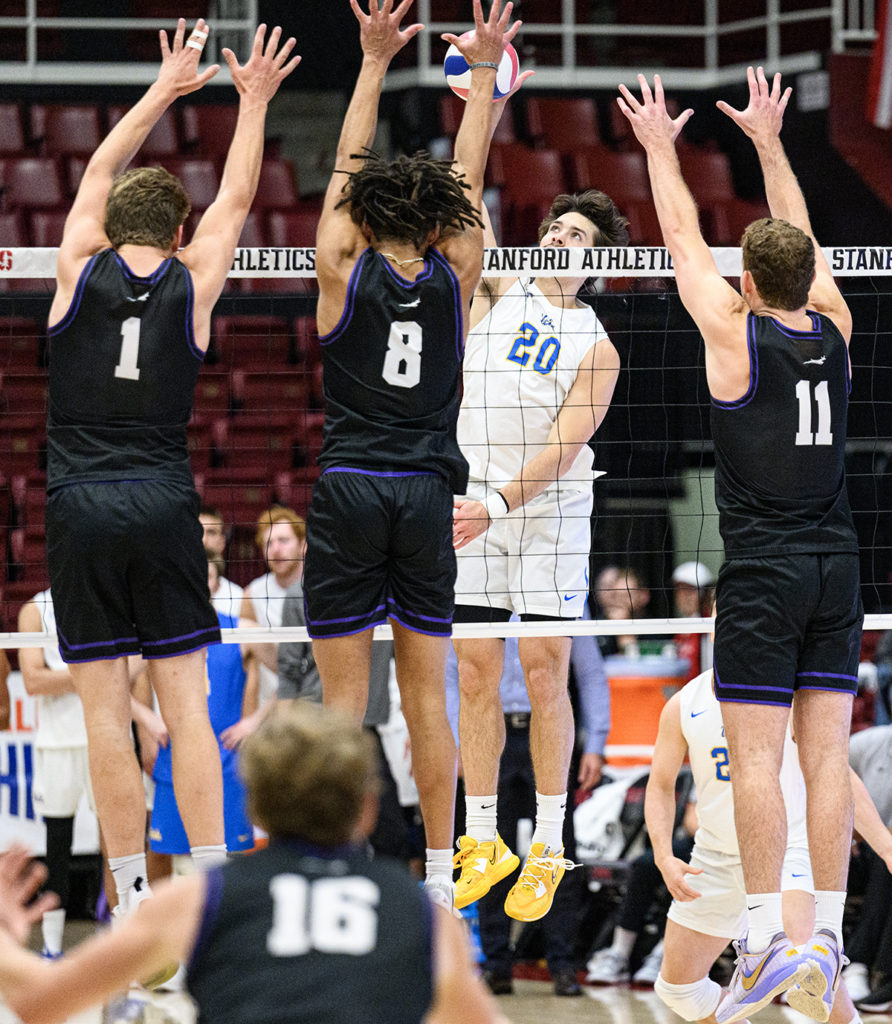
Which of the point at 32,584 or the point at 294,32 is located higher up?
the point at 294,32

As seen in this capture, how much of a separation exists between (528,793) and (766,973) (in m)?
3.93

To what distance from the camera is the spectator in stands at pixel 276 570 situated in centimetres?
888

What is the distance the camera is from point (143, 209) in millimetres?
5266

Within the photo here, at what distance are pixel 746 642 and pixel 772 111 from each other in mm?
2116

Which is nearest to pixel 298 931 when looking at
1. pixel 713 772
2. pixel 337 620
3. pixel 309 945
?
pixel 309 945

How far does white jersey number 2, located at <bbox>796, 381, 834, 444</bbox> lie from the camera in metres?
5.36

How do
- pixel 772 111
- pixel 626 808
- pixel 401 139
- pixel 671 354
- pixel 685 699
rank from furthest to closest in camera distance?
pixel 401 139 < pixel 671 354 < pixel 626 808 < pixel 685 699 < pixel 772 111

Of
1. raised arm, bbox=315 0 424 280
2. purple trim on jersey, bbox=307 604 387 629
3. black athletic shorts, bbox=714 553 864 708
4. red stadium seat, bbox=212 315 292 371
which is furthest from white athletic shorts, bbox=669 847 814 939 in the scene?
red stadium seat, bbox=212 315 292 371

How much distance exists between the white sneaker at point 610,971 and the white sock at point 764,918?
4.07 m

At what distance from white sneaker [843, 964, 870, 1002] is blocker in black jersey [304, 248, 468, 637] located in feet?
16.0

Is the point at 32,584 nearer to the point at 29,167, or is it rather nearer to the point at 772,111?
the point at 29,167

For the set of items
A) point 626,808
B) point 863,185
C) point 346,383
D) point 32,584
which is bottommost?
point 626,808

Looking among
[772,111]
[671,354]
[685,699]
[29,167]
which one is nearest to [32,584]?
[29,167]

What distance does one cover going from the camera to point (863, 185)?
14.4 m
